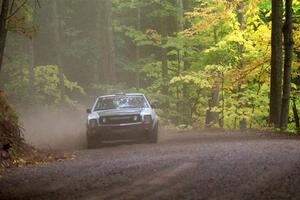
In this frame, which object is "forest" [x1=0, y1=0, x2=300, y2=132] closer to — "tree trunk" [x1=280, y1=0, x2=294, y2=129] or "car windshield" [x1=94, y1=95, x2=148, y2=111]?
"tree trunk" [x1=280, y1=0, x2=294, y2=129]

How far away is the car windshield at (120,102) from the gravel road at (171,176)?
4835 mm

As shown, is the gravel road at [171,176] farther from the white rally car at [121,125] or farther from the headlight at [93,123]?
the headlight at [93,123]

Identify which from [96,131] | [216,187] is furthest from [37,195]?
[96,131]

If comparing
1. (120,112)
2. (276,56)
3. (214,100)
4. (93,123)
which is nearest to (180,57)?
(214,100)

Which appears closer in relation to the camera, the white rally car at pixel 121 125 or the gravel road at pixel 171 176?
the gravel road at pixel 171 176

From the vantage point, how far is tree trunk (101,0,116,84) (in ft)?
97.5

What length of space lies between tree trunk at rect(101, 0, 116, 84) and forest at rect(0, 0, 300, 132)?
2.2 inches

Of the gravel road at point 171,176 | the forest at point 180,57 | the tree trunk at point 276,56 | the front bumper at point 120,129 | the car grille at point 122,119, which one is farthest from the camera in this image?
the forest at point 180,57

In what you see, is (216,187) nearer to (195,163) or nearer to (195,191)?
(195,191)

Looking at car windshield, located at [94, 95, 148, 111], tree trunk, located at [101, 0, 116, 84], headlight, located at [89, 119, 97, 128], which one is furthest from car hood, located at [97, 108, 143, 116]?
tree trunk, located at [101, 0, 116, 84]

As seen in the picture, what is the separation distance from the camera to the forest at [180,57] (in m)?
18.4

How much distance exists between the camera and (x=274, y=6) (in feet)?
59.3

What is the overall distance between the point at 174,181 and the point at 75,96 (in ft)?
111

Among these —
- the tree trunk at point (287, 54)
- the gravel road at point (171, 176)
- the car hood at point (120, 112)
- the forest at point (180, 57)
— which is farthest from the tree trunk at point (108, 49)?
the gravel road at point (171, 176)
